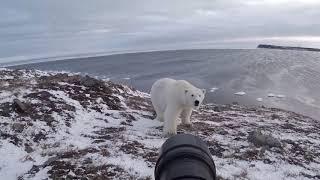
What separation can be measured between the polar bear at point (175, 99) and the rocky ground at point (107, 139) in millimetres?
902

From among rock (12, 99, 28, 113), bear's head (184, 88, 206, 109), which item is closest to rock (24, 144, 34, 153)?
rock (12, 99, 28, 113)

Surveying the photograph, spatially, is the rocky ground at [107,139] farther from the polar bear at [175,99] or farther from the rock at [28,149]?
the polar bear at [175,99]

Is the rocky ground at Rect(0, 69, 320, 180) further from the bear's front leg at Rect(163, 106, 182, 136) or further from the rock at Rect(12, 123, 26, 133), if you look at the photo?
the bear's front leg at Rect(163, 106, 182, 136)

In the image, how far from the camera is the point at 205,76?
305 feet

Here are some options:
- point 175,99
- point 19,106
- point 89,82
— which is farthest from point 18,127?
point 89,82

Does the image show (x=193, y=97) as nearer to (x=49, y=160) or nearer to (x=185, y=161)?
(x=49, y=160)

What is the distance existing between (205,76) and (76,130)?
74517 mm

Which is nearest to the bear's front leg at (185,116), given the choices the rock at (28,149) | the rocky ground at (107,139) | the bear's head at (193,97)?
the rocky ground at (107,139)

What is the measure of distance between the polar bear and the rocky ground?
0.90 metres

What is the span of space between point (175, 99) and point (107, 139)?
3.75 meters

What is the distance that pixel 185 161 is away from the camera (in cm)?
→ 344

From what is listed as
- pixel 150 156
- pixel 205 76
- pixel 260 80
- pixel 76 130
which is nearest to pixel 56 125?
pixel 76 130

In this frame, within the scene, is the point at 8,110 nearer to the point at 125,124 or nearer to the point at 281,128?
the point at 125,124

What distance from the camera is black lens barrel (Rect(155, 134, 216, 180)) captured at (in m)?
3.36
